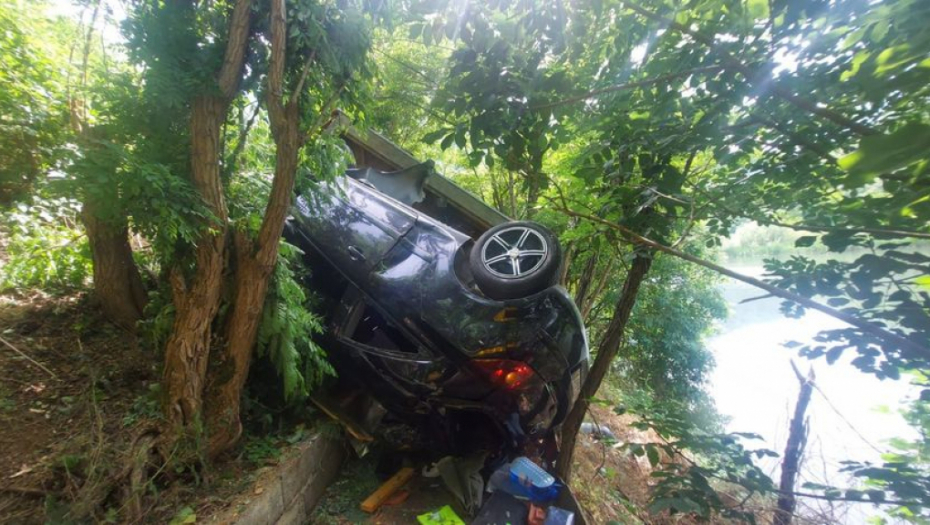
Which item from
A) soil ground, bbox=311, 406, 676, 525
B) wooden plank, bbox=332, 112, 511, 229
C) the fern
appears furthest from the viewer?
wooden plank, bbox=332, 112, 511, 229

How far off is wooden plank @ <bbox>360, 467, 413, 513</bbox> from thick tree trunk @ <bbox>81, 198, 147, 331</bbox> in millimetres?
2250

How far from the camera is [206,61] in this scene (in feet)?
7.11

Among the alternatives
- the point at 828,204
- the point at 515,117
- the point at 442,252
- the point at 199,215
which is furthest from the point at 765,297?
the point at 199,215

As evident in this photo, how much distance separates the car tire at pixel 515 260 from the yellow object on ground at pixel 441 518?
1.73 metres

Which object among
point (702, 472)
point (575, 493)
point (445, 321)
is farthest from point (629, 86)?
point (575, 493)

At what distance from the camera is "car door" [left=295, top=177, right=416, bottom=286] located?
11.8ft

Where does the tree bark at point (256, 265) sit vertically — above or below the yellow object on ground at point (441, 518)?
above

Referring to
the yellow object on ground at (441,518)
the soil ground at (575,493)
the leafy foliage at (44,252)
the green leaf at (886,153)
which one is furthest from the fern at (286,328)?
the green leaf at (886,153)

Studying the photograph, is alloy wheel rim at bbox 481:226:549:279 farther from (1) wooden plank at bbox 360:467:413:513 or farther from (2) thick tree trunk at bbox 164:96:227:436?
(1) wooden plank at bbox 360:467:413:513

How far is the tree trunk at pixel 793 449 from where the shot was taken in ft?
9.61

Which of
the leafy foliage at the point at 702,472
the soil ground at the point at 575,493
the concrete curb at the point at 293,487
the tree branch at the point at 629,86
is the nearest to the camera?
the leafy foliage at the point at 702,472

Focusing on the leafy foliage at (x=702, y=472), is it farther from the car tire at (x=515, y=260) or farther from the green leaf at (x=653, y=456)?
the car tire at (x=515, y=260)

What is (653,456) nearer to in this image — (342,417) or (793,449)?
(793,449)

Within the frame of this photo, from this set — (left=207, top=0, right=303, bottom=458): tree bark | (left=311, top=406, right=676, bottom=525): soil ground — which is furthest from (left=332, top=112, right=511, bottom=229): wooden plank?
(left=207, top=0, right=303, bottom=458): tree bark
